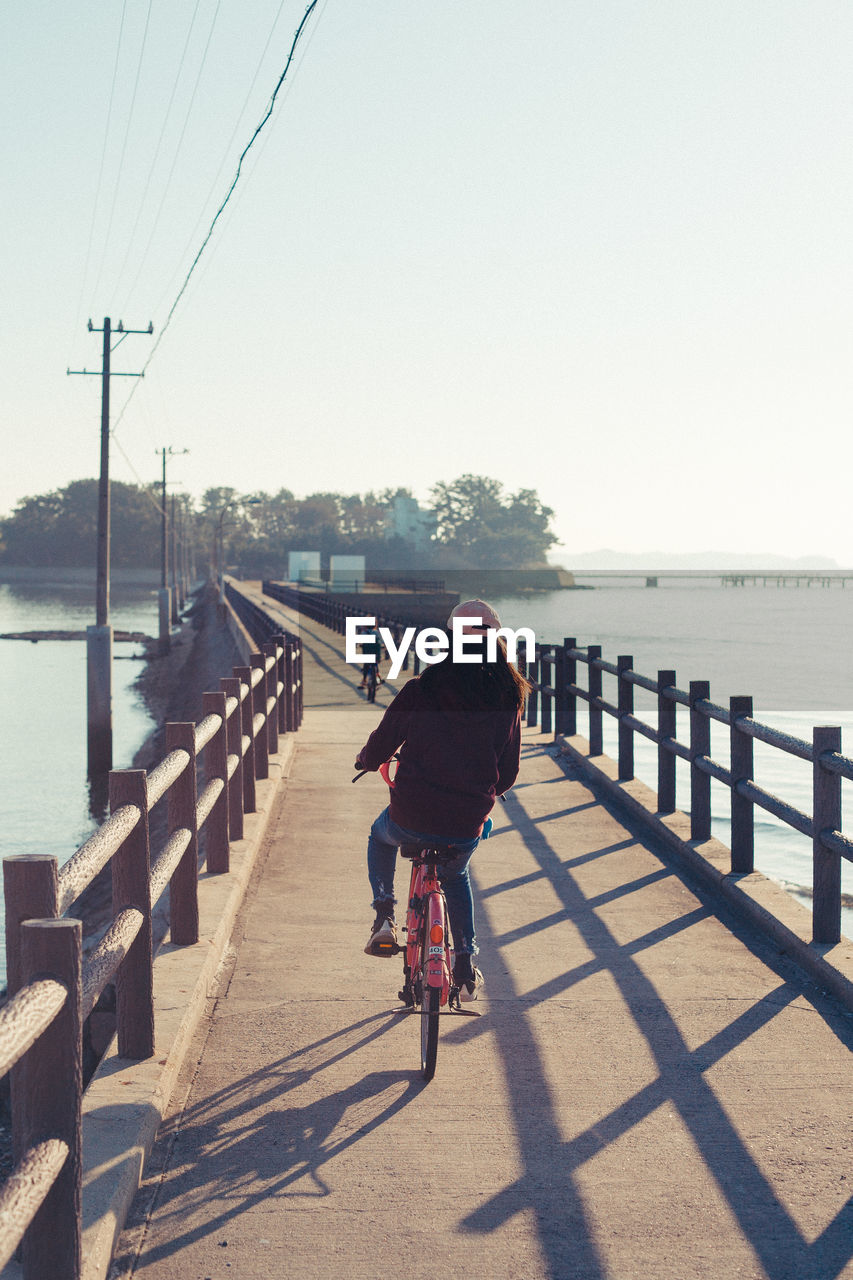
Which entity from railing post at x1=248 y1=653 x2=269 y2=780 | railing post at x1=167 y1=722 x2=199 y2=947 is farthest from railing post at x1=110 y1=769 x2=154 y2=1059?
railing post at x1=248 y1=653 x2=269 y2=780

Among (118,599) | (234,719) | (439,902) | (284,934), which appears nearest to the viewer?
(439,902)

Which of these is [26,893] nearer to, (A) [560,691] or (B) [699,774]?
(B) [699,774]

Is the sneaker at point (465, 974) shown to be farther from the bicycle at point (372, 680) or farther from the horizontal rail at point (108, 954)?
the bicycle at point (372, 680)

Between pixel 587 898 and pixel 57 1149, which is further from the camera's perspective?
pixel 587 898

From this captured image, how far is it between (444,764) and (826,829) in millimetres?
2218

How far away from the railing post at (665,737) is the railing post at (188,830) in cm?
460

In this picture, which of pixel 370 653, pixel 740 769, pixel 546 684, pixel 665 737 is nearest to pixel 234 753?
pixel 740 769

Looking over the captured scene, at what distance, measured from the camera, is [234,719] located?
8219 mm

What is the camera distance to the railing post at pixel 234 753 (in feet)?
26.7

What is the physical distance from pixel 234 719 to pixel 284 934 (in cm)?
180

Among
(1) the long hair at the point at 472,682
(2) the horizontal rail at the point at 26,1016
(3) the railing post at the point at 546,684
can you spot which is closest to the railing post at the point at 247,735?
(1) the long hair at the point at 472,682

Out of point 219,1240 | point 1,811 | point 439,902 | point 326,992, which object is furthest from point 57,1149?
point 1,811

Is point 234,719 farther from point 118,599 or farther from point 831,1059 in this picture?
point 118,599

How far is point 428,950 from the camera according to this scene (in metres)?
4.82
